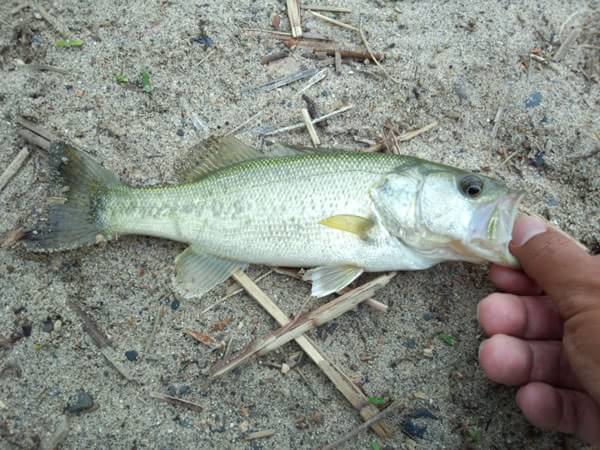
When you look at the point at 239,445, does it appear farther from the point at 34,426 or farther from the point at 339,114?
the point at 339,114

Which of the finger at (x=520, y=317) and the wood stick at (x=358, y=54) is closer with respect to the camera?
the finger at (x=520, y=317)

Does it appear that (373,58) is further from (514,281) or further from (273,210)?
(514,281)

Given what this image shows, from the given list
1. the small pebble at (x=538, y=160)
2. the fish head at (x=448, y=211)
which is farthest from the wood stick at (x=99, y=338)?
the small pebble at (x=538, y=160)

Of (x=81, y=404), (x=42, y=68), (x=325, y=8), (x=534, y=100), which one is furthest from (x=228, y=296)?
(x=534, y=100)

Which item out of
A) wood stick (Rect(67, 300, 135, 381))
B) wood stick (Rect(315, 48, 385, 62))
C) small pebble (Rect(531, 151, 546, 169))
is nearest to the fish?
wood stick (Rect(67, 300, 135, 381))

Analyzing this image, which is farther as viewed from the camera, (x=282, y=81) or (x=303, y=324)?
(x=282, y=81)

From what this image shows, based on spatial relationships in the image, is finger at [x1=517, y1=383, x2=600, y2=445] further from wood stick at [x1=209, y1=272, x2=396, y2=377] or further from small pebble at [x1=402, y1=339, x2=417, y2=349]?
wood stick at [x1=209, y1=272, x2=396, y2=377]

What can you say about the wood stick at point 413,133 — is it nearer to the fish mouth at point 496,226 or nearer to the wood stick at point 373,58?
the wood stick at point 373,58

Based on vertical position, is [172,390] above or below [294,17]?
below
